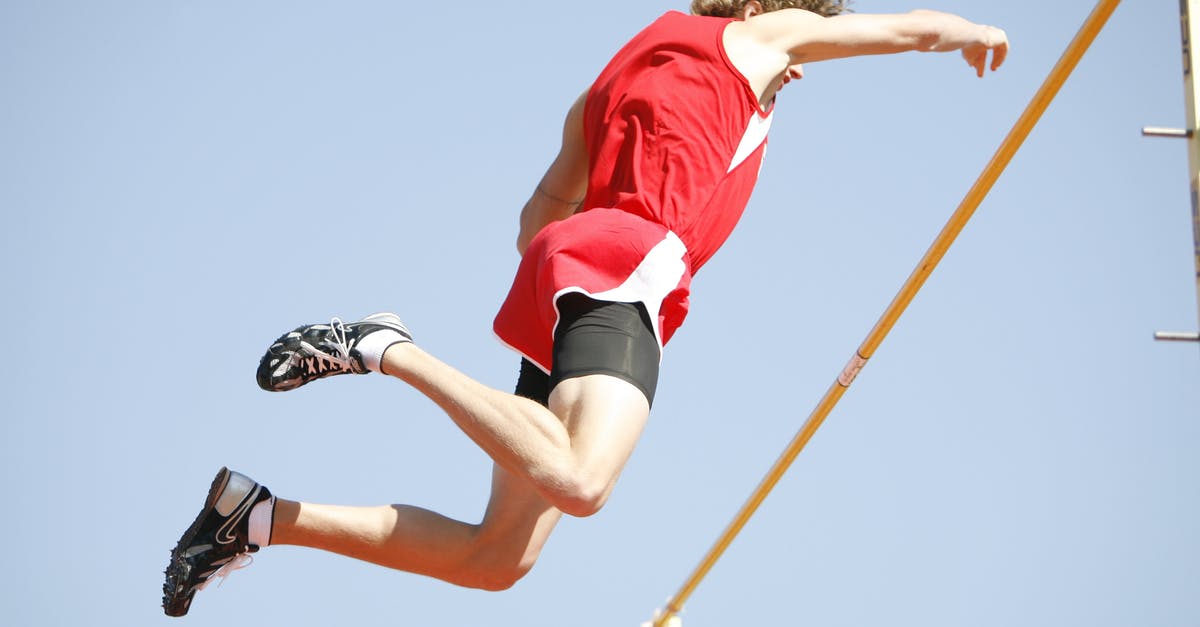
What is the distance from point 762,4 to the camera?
4332mm

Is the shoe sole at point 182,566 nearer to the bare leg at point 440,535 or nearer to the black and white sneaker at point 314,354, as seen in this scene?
the bare leg at point 440,535

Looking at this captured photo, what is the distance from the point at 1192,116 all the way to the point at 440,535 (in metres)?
2.22

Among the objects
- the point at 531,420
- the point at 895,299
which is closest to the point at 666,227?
the point at 531,420

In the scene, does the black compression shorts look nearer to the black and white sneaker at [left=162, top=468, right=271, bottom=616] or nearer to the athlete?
the athlete

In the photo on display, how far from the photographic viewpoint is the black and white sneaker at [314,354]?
3.53 meters

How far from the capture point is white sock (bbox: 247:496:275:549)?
12.5 feet

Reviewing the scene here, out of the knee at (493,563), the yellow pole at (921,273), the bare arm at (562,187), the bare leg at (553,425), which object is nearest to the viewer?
the bare leg at (553,425)

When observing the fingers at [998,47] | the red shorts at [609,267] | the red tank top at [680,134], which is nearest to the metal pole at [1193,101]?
the fingers at [998,47]

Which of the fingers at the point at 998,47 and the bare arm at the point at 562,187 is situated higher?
the fingers at the point at 998,47

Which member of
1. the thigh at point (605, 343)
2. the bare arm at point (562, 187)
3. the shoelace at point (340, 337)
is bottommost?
the thigh at point (605, 343)

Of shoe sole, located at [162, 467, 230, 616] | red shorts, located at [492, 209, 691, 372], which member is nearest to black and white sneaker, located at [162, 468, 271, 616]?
shoe sole, located at [162, 467, 230, 616]

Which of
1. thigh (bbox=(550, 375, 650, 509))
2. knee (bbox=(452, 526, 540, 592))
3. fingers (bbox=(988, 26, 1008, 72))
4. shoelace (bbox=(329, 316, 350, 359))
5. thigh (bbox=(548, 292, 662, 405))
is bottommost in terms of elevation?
knee (bbox=(452, 526, 540, 592))

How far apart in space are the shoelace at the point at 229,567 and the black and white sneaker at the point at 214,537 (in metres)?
0.02

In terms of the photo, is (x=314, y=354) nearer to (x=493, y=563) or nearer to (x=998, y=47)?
(x=493, y=563)
